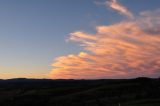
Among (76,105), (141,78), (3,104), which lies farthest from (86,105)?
(141,78)

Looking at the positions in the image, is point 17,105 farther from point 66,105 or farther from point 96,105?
point 96,105

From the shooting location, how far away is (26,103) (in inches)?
3760

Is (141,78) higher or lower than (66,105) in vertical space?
higher

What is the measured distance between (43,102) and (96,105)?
20.3 meters

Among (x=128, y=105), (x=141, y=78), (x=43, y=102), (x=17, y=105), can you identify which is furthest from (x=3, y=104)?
(x=141, y=78)

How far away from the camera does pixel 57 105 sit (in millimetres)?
91062

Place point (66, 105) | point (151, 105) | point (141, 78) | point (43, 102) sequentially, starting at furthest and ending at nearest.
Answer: point (141, 78), point (43, 102), point (66, 105), point (151, 105)

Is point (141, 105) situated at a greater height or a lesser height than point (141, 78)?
lesser

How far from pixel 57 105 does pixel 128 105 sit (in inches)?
1002

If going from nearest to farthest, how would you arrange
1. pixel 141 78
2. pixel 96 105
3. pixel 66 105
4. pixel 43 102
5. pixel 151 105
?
pixel 151 105 < pixel 96 105 < pixel 66 105 < pixel 43 102 < pixel 141 78

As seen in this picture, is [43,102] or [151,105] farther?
[43,102]

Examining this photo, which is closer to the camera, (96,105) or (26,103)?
(96,105)

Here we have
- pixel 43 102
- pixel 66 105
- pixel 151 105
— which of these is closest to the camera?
pixel 151 105

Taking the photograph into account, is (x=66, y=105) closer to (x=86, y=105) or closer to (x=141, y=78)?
(x=86, y=105)
